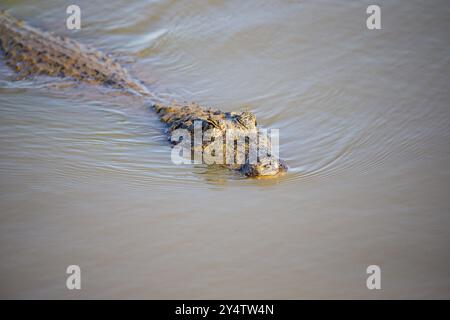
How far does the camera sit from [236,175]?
5.15m

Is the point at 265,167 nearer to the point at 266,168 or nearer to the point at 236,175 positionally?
the point at 266,168

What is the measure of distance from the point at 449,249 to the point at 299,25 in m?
4.77

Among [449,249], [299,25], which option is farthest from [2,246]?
[299,25]

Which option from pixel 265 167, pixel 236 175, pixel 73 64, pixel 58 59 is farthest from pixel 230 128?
pixel 58 59

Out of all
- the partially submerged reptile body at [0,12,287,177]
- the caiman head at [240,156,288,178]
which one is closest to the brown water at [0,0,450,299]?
the caiman head at [240,156,288,178]

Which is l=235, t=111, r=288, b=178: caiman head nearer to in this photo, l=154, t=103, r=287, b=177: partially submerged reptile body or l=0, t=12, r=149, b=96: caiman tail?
l=154, t=103, r=287, b=177: partially submerged reptile body

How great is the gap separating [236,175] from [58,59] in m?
3.79

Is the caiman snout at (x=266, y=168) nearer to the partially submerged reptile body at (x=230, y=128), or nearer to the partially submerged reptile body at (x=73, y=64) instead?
the partially submerged reptile body at (x=230, y=128)

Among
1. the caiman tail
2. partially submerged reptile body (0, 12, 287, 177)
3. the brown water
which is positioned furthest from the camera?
the caiman tail

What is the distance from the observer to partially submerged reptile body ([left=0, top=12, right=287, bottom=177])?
605 cm

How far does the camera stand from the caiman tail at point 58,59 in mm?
7250

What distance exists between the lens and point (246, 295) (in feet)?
12.5

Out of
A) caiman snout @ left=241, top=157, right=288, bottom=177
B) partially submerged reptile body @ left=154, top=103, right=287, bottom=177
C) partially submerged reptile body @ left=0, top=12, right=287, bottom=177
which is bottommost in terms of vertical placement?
caiman snout @ left=241, top=157, right=288, bottom=177

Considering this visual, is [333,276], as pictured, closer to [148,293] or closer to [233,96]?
[148,293]
